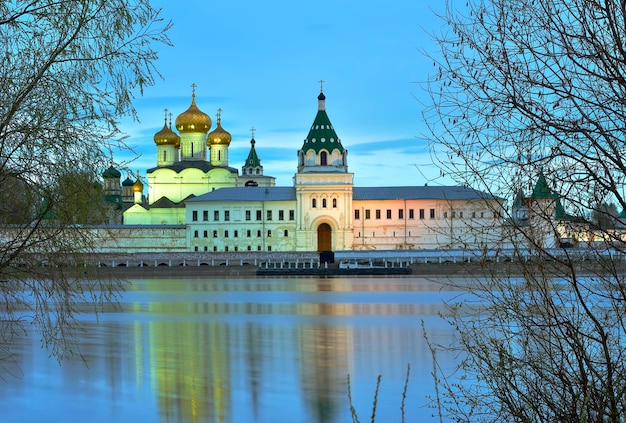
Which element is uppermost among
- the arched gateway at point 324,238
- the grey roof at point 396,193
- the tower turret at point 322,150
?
the tower turret at point 322,150

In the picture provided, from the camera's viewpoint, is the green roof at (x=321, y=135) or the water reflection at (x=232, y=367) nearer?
the water reflection at (x=232, y=367)

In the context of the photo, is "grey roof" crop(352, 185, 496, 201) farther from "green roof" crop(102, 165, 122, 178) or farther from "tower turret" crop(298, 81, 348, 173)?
"green roof" crop(102, 165, 122, 178)

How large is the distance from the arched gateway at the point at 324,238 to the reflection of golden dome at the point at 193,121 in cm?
1587

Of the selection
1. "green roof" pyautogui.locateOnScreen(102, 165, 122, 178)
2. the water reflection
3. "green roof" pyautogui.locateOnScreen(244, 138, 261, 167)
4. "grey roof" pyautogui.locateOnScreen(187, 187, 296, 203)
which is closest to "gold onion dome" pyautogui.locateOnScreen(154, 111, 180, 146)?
"green roof" pyautogui.locateOnScreen(244, 138, 261, 167)

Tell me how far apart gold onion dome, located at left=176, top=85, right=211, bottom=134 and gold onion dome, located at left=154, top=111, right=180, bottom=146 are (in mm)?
1567

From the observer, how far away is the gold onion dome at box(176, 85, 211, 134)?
70.8 m

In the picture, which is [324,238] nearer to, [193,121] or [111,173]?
[193,121]

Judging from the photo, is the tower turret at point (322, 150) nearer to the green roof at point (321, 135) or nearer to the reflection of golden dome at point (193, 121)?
the green roof at point (321, 135)

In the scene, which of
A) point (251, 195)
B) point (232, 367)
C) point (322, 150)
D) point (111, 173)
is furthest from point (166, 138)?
point (111, 173)

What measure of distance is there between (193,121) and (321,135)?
13846mm

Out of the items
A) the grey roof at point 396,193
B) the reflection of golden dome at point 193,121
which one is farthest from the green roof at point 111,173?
the reflection of golden dome at point 193,121

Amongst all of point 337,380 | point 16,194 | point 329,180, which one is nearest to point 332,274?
point 329,180

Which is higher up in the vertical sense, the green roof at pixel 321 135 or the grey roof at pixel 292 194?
the green roof at pixel 321 135

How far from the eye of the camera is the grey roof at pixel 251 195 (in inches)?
2451
